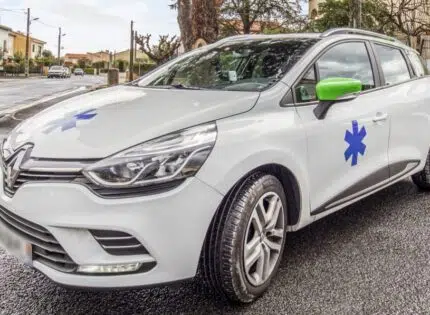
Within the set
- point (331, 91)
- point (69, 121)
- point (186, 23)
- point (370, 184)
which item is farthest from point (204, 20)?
point (69, 121)

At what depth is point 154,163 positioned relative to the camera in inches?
85.8

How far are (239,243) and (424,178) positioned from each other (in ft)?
10.1

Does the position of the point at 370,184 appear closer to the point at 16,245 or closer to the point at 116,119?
the point at 116,119

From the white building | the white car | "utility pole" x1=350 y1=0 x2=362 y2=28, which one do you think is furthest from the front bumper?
the white building

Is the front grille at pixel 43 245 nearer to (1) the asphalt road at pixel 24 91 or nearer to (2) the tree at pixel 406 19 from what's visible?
(1) the asphalt road at pixel 24 91

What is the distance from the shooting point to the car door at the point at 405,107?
3873mm

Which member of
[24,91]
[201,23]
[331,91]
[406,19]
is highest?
[406,19]

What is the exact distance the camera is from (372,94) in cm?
362

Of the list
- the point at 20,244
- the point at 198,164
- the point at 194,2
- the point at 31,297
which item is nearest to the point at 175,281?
the point at 198,164

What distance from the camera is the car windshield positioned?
3.14m

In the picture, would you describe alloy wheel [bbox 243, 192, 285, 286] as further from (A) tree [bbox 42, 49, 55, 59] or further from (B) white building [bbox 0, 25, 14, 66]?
(A) tree [bbox 42, 49, 55, 59]

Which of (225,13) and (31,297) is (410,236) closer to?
(31,297)

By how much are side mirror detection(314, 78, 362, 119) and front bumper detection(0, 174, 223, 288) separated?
1.14 meters

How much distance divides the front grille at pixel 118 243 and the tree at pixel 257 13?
25.8 metres
